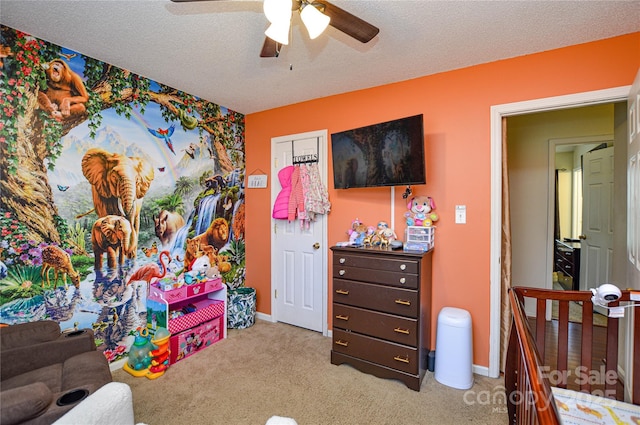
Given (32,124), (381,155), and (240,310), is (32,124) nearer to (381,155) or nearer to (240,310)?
(240,310)

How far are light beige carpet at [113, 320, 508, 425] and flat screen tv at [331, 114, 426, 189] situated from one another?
1.60 meters

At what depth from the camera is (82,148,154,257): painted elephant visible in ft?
7.54

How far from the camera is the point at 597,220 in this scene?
3.67 m

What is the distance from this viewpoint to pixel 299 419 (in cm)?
184

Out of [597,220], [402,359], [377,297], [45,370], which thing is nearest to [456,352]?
[402,359]

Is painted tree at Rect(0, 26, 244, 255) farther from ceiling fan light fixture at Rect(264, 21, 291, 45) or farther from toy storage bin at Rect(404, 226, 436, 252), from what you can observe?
toy storage bin at Rect(404, 226, 436, 252)

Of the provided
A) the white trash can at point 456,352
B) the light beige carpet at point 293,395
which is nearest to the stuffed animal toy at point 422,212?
the white trash can at point 456,352

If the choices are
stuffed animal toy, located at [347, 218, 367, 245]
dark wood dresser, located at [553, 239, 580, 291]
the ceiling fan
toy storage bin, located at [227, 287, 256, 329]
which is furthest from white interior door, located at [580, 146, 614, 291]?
toy storage bin, located at [227, 287, 256, 329]

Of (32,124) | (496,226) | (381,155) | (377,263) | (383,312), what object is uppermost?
(32,124)

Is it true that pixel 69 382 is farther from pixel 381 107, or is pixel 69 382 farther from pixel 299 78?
pixel 381 107

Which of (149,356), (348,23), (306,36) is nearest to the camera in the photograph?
(348,23)

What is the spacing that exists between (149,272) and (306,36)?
2.43m

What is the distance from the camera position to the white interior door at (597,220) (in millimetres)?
3441

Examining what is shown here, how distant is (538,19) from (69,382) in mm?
3393
